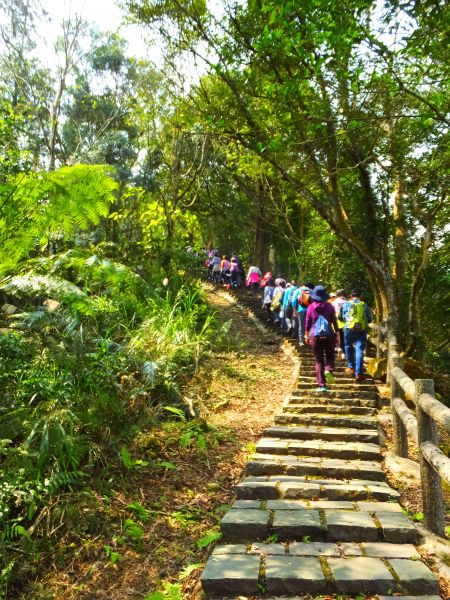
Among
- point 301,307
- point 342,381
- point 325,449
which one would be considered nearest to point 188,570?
point 325,449

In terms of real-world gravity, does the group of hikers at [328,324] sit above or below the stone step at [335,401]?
above

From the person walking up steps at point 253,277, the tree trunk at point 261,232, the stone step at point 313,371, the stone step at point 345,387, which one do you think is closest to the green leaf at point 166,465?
the stone step at point 345,387

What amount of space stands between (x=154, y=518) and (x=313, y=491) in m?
1.40

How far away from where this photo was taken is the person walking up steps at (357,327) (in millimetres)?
8430

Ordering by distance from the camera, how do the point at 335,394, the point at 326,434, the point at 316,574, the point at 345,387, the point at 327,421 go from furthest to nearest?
1. the point at 345,387
2. the point at 335,394
3. the point at 327,421
4. the point at 326,434
5. the point at 316,574

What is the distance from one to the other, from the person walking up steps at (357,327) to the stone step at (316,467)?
370 centimetres

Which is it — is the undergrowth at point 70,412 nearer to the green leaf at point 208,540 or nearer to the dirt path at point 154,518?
the dirt path at point 154,518

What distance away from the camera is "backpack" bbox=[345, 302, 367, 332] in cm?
841

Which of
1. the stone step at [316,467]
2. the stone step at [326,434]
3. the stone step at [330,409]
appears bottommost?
the stone step at [316,467]

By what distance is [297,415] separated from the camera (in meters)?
6.34

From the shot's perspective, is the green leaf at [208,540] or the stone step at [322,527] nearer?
the stone step at [322,527]

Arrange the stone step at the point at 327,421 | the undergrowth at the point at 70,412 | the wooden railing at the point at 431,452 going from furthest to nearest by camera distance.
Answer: the stone step at the point at 327,421
the undergrowth at the point at 70,412
the wooden railing at the point at 431,452

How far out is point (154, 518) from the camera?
13.7 ft

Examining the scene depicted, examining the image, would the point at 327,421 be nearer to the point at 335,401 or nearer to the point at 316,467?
the point at 335,401
